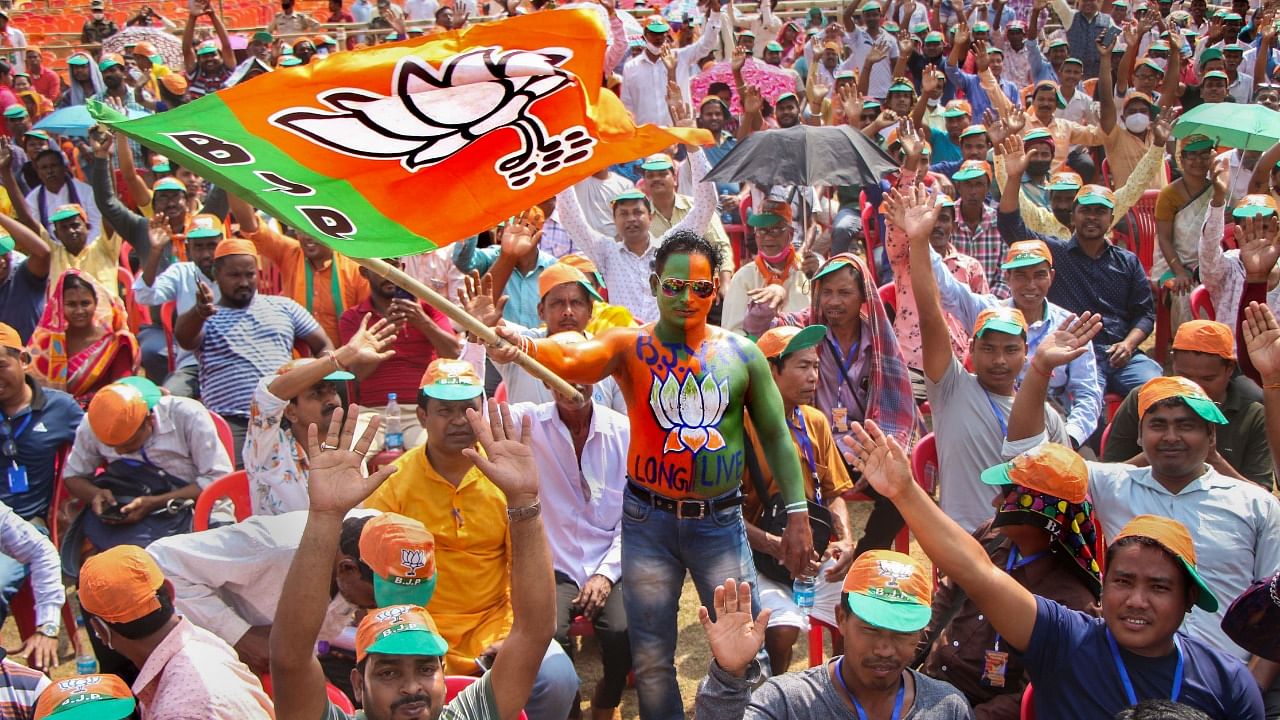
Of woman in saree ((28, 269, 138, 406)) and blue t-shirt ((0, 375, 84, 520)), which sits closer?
blue t-shirt ((0, 375, 84, 520))

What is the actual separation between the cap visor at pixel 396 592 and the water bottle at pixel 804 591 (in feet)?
5.48

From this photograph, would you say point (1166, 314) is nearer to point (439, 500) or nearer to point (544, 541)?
point (439, 500)

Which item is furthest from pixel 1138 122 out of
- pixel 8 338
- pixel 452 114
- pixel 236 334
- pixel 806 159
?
pixel 8 338

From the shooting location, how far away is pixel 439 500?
5039 mm

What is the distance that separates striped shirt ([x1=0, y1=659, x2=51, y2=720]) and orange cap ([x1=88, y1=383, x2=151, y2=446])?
1.66m

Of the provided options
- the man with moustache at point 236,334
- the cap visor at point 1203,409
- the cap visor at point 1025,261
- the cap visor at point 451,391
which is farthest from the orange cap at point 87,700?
the cap visor at point 1025,261

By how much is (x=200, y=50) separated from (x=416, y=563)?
12.0 m

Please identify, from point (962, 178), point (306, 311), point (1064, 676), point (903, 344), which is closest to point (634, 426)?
point (1064, 676)

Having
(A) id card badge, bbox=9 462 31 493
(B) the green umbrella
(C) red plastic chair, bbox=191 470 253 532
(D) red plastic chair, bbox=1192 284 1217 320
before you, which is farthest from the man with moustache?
Result: (B) the green umbrella

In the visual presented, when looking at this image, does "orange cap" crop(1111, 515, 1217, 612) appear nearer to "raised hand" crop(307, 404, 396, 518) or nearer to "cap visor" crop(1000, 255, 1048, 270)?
"raised hand" crop(307, 404, 396, 518)

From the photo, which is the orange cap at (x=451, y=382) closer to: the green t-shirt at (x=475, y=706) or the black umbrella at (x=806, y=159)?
the green t-shirt at (x=475, y=706)

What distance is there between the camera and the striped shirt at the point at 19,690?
422cm

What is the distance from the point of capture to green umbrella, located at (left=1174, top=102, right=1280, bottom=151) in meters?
8.75

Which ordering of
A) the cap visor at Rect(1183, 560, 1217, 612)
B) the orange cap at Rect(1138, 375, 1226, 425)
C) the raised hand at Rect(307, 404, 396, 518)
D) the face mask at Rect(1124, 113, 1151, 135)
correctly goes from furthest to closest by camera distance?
the face mask at Rect(1124, 113, 1151, 135), the orange cap at Rect(1138, 375, 1226, 425), the cap visor at Rect(1183, 560, 1217, 612), the raised hand at Rect(307, 404, 396, 518)
